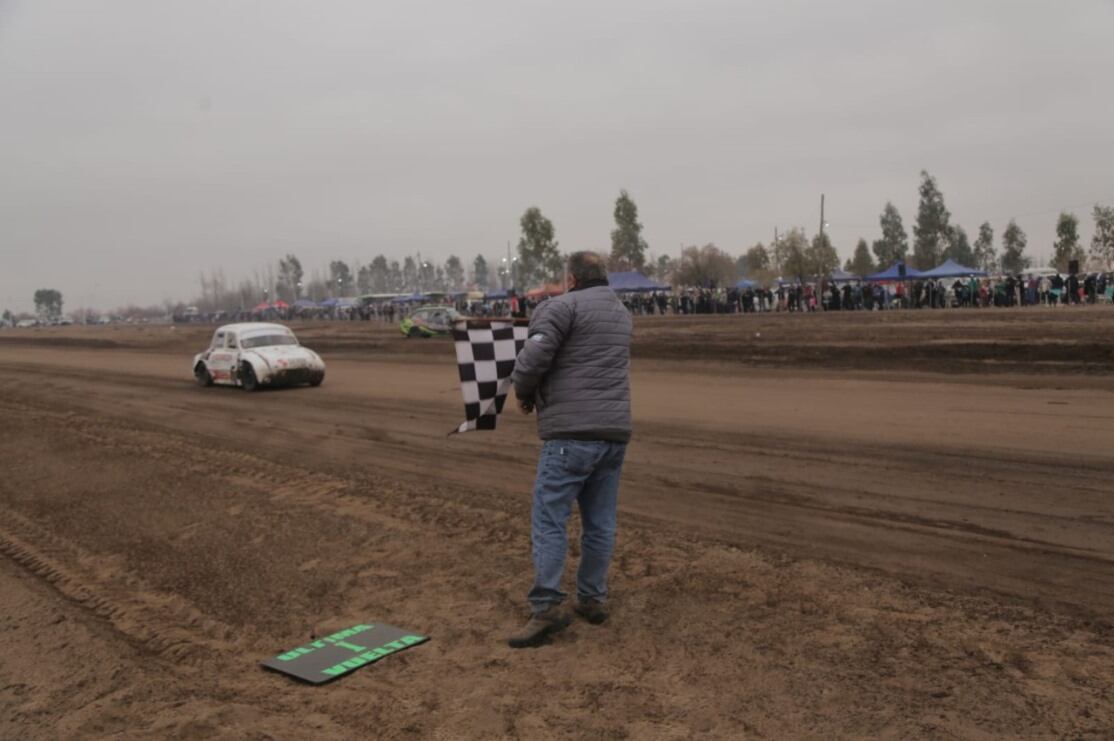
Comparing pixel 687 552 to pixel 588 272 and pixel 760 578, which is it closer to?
pixel 760 578

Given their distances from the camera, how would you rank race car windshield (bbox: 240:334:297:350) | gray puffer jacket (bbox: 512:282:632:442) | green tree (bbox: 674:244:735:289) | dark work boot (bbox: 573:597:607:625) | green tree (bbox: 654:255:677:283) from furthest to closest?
green tree (bbox: 654:255:677:283) → green tree (bbox: 674:244:735:289) → race car windshield (bbox: 240:334:297:350) → dark work boot (bbox: 573:597:607:625) → gray puffer jacket (bbox: 512:282:632:442)

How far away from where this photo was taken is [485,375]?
5160 mm

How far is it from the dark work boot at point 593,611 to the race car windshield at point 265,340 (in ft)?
51.2

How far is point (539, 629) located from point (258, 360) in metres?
15.2

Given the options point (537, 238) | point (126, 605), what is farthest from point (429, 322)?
point (537, 238)

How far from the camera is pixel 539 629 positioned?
14.4ft

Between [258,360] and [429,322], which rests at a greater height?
[429,322]

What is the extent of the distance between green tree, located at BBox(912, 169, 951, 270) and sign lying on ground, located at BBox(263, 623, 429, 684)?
9272cm

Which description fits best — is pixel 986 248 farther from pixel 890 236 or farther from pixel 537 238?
pixel 537 238

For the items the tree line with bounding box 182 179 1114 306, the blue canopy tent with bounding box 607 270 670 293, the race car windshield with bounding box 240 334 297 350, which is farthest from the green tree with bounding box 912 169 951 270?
the race car windshield with bounding box 240 334 297 350

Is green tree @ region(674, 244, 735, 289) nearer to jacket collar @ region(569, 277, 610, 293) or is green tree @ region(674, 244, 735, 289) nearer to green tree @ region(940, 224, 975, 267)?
green tree @ region(940, 224, 975, 267)

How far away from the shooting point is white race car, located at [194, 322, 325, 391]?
59.6 feet

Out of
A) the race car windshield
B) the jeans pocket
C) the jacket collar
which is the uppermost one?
the jacket collar

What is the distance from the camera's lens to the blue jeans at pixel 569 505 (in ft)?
14.3
